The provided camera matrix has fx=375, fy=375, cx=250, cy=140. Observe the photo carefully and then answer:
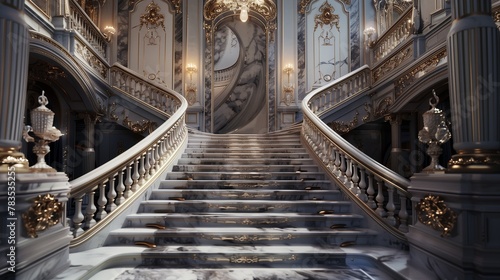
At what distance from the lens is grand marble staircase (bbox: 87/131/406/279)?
349 cm

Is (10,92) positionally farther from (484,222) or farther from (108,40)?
(108,40)

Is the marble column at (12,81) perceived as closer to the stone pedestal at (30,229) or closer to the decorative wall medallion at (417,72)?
the stone pedestal at (30,229)

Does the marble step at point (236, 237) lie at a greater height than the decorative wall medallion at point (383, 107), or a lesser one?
lesser

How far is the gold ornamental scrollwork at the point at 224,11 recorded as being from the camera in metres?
12.0

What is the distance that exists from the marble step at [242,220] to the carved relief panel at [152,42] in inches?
308

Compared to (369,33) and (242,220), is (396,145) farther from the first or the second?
(242,220)

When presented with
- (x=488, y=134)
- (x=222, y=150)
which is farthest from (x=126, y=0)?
(x=488, y=134)

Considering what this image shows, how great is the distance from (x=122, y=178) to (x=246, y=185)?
1826 mm

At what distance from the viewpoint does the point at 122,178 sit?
4430 mm

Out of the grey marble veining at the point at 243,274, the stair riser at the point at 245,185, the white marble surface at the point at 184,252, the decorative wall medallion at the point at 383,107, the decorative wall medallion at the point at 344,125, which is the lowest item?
the grey marble veining at the point at 243,274

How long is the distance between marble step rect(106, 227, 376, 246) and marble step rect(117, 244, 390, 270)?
274 mm

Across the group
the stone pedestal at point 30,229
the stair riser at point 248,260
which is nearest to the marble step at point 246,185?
the stair riser at point 248,260

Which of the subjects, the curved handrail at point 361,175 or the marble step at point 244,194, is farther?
the marble step at point 244,194

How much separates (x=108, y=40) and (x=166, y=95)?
120 inches
